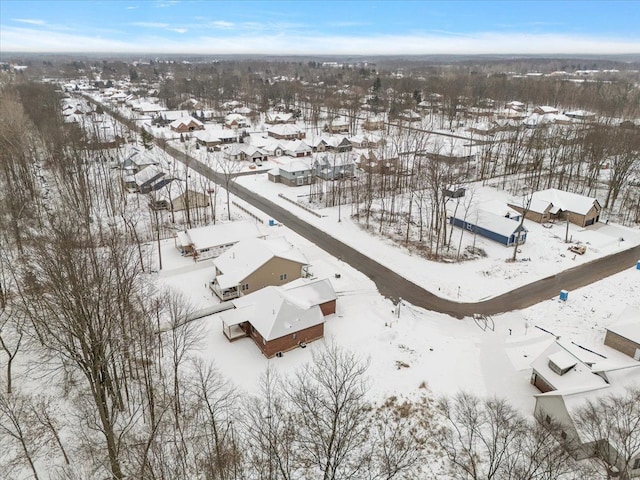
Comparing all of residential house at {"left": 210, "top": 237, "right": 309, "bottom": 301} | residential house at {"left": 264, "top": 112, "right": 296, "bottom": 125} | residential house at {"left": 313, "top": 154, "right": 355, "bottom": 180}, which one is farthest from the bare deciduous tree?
residential house at {"left": 264, "top": 112, "right": 296, "bottom": 125}

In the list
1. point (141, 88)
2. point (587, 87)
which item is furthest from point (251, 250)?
point (141, 88)

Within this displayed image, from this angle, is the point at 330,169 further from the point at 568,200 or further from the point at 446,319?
the point at 446,319

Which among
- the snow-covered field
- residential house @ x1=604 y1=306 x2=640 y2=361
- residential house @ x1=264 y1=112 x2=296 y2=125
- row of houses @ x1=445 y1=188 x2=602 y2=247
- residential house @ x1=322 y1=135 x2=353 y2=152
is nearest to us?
the snow-covered field

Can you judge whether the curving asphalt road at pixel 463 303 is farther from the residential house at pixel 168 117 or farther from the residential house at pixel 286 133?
the residential house at pixel 168 117

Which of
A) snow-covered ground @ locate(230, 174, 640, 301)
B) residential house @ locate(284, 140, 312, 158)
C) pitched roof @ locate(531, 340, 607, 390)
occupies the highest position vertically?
residential house @ locate(284, 140, 312, 158)

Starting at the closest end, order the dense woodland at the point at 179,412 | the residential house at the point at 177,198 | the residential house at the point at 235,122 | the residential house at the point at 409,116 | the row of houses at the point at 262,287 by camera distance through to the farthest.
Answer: the dense woodland at the point at 179,412, the row of houses at the point at 262,287, the residential house at the point at 177,198, the residential house at the point at 235,122, the residential house at the point at 409,116

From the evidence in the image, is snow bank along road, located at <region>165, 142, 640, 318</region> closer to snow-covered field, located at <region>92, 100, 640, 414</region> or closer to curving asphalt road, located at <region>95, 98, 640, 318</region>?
curving asphalt road, located at <region>95, 98, 640, 318</region>

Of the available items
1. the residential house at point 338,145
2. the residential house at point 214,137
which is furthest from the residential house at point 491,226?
the residential house at point 214,137

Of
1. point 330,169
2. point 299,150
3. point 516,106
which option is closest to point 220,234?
point 330,169
